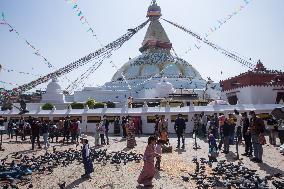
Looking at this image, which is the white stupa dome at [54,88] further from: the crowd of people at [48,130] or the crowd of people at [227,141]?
the crowd of people at [227,141]

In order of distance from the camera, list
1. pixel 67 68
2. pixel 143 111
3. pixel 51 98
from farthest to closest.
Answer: pixel 51 98, pixel 67 68, pixel 143 111

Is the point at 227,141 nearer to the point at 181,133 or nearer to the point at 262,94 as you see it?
the point at 181,133

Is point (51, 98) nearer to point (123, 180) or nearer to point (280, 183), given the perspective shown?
point (123, 180)

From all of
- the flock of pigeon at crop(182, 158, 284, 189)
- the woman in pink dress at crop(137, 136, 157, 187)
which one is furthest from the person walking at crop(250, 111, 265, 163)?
the woman in pink dress at crop(137, 136, 157, 187)

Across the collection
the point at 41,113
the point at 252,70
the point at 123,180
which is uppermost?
the point at 252,70

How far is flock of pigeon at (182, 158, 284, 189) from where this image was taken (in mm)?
8805

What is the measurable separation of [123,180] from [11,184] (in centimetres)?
362

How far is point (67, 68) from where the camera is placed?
33062 mm

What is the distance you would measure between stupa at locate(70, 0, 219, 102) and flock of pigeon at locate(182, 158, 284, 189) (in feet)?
107

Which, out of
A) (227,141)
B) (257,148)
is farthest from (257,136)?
(227,141)

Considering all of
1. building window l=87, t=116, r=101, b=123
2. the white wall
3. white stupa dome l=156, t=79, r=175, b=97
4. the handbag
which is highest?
white stupa dome l=156, t=79, r=175, b=97

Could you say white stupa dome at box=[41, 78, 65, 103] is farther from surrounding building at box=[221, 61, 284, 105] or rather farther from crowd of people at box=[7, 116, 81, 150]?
surrounding building at box=[221, 61, 284, 105]

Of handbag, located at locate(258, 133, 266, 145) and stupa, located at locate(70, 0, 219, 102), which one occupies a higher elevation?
stupa, located at locate(70, 0, 219, 102)

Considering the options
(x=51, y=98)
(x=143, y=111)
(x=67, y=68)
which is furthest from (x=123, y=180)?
(x=51, y=98)
